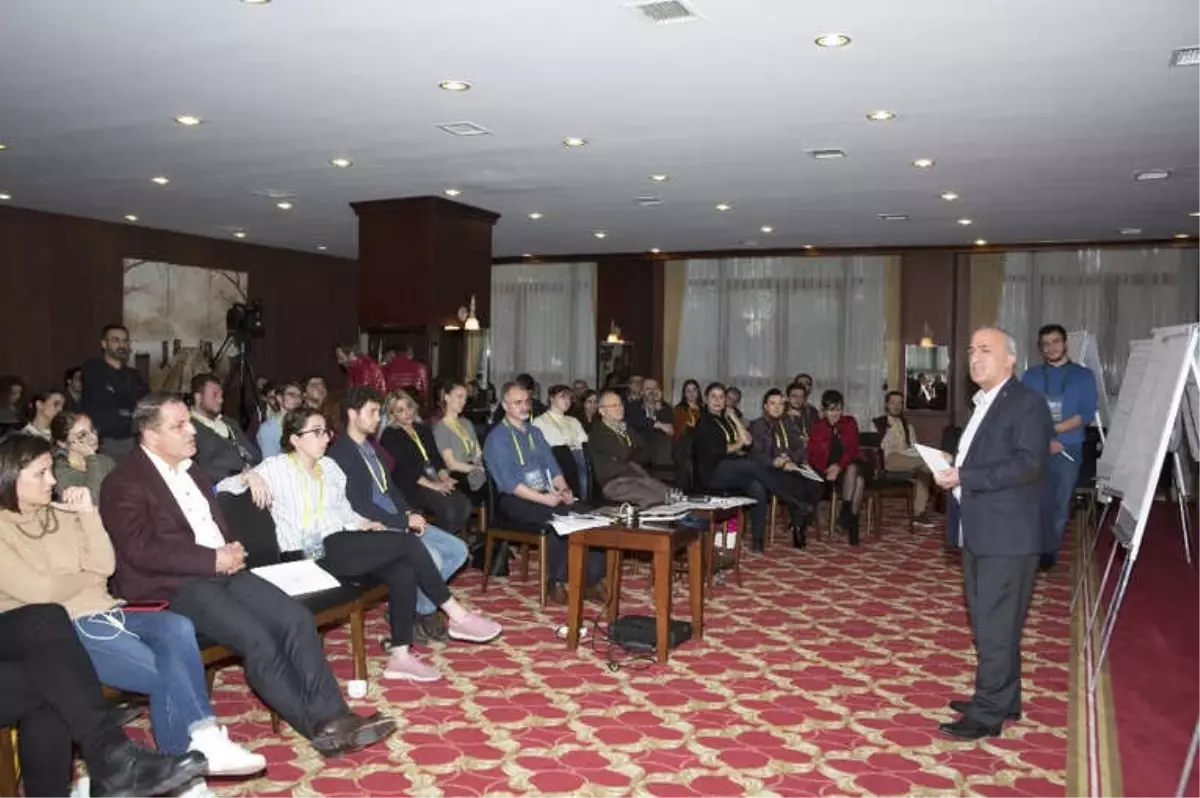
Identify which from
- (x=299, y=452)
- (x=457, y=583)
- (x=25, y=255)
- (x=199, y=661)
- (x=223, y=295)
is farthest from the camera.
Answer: (x=223, y=295)

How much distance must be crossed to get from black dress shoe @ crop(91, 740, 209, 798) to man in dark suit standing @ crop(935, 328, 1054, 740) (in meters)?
2.94

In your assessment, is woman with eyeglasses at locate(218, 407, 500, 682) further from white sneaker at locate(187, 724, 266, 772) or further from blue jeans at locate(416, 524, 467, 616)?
white sneaker at locate(187, 724, 266, 772)

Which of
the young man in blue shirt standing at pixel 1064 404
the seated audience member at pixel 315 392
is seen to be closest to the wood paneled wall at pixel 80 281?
the seated audience member at pixel 315 392

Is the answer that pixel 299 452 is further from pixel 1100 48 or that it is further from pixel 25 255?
pixel 25 255

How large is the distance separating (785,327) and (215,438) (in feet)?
36.6

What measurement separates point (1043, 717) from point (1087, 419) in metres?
3.40

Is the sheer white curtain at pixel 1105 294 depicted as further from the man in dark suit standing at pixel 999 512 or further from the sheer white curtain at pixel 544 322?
the man in dark suit standing at pixel 999 512

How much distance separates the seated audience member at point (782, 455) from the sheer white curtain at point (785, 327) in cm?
707

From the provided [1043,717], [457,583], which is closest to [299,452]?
[457,583]

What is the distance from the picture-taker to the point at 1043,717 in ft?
15.3

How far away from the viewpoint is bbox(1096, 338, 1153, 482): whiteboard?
697 centimetres

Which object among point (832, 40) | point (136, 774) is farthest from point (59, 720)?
point (832, 40)

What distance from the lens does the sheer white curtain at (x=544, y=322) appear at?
58.0 feet

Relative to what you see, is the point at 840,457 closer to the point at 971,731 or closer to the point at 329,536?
the point at 971,731
